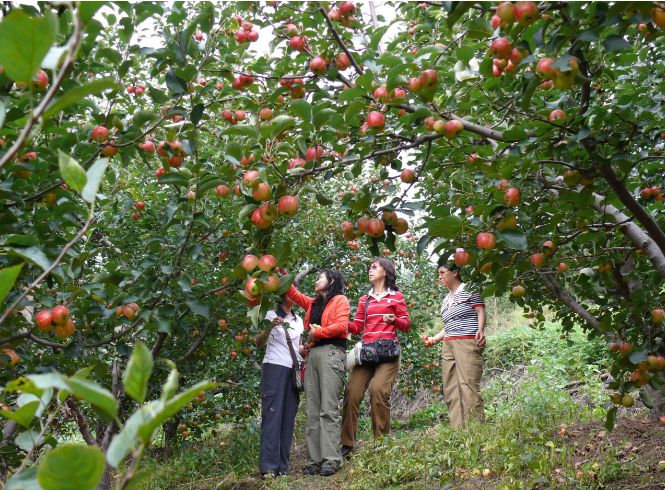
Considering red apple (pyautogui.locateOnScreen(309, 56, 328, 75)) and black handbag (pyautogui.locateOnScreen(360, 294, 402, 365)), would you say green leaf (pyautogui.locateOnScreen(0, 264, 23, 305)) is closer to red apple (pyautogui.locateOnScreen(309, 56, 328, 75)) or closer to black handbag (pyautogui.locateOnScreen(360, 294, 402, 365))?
red apple (pyautogui.locateOnScreen(309, 56, 328, 75))

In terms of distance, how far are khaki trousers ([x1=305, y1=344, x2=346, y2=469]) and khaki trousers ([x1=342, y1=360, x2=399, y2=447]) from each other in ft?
0.94

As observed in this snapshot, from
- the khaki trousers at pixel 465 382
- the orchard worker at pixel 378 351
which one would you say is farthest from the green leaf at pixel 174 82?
the khaki trousers at pixel 465 382

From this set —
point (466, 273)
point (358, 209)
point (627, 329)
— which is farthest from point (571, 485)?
point (358, 209)

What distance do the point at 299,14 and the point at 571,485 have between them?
2.79 m

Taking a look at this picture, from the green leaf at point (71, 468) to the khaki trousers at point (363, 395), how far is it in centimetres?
460

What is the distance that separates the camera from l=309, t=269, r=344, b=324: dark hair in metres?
4.91

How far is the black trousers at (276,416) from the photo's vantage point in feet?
14.8

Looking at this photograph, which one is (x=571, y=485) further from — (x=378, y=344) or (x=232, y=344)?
(x=232, y=344)

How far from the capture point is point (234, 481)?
4.41 m

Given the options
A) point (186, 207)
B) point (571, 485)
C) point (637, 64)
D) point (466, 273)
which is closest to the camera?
point (186, 207)

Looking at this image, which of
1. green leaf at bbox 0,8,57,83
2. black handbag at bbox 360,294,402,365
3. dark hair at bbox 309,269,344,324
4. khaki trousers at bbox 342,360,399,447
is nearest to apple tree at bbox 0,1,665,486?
green leaf at bbox 0,8,57,83

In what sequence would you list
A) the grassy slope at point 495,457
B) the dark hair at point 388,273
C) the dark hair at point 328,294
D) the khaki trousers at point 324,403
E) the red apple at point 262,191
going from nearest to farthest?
the red apple at point 262,191 → the grassy slope at point 495,457 → the khaki trousers at point 324,403 → the dark hair at point 328,294 → the dark hair at point 388,273

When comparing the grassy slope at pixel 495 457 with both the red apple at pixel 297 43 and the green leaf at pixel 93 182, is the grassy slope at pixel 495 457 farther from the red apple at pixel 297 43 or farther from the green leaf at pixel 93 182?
the green leaf at pixel 93 182

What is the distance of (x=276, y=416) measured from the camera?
14.9ft
